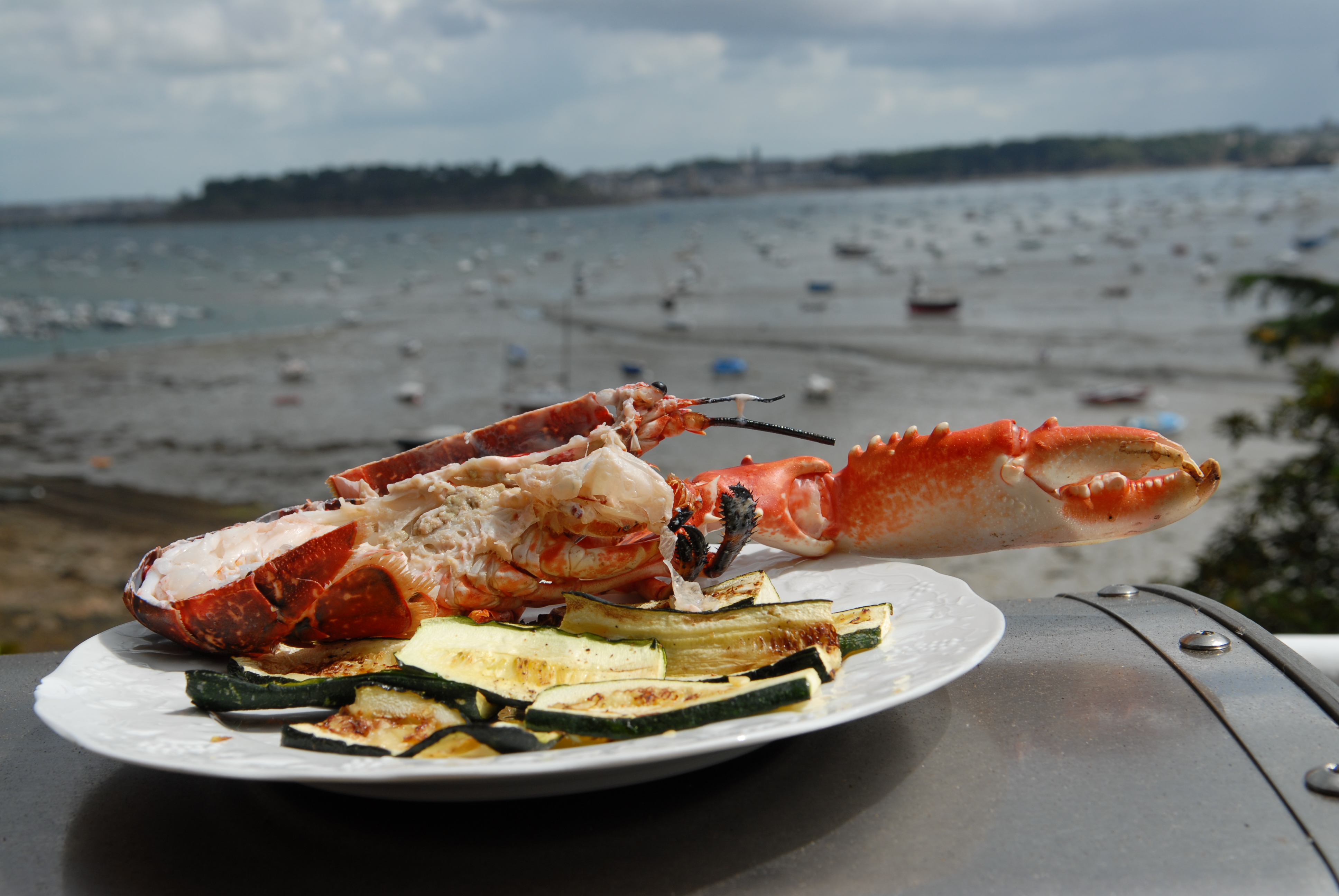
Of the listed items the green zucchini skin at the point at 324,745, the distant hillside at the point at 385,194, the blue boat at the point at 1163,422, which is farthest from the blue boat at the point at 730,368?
the distant hillside at the point at 385,194

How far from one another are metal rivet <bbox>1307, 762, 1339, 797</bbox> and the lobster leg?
29.5 inches

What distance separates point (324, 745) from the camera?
1.40 metres

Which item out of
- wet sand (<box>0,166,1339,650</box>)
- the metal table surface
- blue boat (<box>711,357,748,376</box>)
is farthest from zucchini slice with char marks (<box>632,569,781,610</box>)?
blue boat (<box>711,357,748,376</box>)

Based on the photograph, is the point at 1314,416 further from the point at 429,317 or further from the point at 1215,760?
the point at 429,317

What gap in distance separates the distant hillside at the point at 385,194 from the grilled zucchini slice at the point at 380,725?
124 metres

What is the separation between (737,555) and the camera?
2418 millimetres

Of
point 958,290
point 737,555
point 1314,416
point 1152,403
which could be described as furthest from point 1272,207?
point 737,555

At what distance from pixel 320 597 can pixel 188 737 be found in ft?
2.39

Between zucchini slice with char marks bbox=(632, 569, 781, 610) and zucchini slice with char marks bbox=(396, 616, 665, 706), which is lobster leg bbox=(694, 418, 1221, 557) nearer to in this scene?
zucchini slice with char marks bbox=(632, 569, 781, 610)

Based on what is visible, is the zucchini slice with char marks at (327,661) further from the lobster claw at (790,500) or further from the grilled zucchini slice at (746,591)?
the lobster claw at (790,500)

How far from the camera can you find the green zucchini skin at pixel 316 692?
59.8 inches

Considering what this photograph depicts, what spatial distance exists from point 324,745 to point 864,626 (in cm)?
101

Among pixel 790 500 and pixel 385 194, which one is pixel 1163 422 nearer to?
pixel 790 500

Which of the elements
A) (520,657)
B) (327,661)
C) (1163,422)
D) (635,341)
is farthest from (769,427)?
(635,341)
